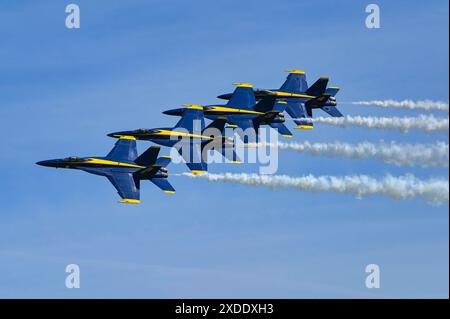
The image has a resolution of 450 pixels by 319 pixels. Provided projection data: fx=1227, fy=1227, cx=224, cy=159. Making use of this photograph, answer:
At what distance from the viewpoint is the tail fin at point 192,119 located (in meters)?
136

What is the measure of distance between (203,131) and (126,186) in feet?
39.8

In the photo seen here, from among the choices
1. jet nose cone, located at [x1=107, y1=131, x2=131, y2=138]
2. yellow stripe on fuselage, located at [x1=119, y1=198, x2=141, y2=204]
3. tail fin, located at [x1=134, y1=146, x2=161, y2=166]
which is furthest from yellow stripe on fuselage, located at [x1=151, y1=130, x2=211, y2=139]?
yellow stripe on fuselage, located at [x1=119, y1=198, x2=141, y2=204]

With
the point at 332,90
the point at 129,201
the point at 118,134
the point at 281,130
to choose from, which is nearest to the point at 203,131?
the point at 118,134

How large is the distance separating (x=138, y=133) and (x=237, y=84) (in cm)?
1494

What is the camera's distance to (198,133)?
134125mm

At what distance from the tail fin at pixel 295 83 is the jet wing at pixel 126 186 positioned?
29.7m

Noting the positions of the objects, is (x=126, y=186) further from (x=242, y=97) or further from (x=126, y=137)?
(x=242, y=97)

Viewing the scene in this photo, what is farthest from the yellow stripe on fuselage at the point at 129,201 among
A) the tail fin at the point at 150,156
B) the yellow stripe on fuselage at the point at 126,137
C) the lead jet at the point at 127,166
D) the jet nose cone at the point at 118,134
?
the jet nose cone at the point at 118,134

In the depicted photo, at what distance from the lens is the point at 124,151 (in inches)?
5172

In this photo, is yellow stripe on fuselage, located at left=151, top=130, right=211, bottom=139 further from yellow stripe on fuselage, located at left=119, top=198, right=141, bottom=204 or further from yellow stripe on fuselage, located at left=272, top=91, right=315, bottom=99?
yellow stripe on fuselage, located at left=272, top=91, right=315, bottom=99

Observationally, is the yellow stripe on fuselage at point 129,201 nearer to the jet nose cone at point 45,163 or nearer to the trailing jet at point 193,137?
the trailing jet at point 193,137
